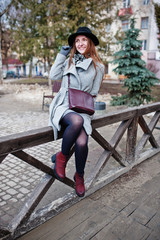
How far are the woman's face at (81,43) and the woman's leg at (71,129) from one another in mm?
813

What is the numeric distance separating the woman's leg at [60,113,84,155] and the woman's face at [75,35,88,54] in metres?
0.81

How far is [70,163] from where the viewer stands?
14.2 ft

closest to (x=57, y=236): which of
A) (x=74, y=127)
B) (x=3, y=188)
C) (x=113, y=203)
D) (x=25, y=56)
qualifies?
(x=113, y=203)

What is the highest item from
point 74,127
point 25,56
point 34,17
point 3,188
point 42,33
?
point 34,17

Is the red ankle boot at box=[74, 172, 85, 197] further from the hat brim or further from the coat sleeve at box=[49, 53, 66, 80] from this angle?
the hat brim

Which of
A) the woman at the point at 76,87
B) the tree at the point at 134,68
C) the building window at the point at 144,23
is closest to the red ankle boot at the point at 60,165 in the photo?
the woman at the point at 76,87

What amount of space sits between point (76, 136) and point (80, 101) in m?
0.38

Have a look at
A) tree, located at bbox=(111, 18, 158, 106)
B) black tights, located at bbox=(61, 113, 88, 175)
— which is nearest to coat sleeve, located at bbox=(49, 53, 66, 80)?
black tights, located at bbox=(61, 113, 88, 175)

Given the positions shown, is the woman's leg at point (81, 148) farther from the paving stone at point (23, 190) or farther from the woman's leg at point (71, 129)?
the paving stone at point (23, 190)

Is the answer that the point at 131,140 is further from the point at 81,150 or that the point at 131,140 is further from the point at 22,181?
the point at 22,181

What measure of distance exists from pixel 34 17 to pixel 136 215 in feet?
49.0

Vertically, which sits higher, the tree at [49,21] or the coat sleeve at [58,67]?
the tree at [49,21]

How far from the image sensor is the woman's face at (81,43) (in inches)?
101

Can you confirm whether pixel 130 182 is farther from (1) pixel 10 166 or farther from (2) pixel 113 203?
(1) pixel 10 166
